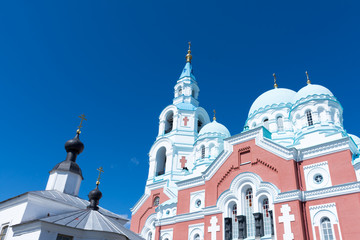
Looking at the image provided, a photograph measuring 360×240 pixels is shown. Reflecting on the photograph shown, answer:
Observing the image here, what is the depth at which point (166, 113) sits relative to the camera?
27391 millimetres

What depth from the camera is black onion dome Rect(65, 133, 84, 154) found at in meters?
18.3

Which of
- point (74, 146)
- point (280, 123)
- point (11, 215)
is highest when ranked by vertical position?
point (280, 123)

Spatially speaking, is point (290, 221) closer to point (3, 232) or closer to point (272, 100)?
point (272, 100)

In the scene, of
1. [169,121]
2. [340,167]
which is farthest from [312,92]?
[169,121]

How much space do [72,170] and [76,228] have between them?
637 centimetres

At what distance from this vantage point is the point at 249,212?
1583 centimetres

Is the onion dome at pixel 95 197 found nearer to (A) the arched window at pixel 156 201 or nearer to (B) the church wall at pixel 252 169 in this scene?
(B) the church wall at pixel 252 169

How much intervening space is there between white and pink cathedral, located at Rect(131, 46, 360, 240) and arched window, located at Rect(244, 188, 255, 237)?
53 millimetres

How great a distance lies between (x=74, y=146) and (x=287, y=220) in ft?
42.2

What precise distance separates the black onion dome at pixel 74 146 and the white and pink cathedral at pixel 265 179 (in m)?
6.86

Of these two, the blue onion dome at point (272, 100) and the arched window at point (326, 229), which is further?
the blue onion dome at point (272, 100)

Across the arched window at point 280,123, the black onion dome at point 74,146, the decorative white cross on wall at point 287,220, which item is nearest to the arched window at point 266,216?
the decorative white cross on wall at point 287,220

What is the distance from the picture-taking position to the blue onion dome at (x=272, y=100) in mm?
22655

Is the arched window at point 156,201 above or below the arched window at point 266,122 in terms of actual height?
below
